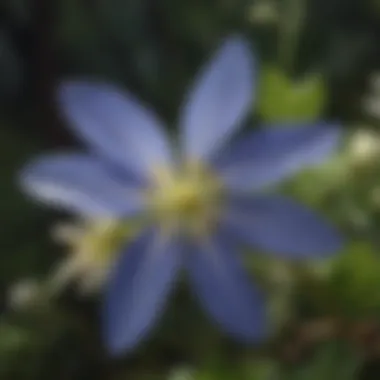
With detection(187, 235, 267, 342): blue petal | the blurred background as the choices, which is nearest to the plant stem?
the blurred background

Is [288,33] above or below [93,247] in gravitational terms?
above

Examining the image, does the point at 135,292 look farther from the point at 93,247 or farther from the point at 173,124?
the point at 173,124

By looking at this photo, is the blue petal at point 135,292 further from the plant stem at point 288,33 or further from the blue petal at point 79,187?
the plant stem at point 288,33

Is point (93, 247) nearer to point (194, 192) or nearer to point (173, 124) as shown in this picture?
point (194, 192)

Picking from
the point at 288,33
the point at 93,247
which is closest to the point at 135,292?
the point at 93,247

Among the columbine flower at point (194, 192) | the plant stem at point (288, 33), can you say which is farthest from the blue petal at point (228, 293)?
the plant stem at point (288, 33)

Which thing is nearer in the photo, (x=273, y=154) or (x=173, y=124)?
(x=273, y=154)
